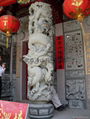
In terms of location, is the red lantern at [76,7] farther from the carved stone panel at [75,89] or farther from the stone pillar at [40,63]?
the carved stone panel at [75,89]

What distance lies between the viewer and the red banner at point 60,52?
16.2 ft

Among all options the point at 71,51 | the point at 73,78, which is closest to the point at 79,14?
the point at 71,51

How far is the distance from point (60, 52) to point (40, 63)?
1.32 m

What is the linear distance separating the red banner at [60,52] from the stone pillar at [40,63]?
38.6 inches

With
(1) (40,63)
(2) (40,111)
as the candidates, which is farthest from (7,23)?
(2) (40,111)

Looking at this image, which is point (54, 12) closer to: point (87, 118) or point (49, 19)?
point (49, 19)

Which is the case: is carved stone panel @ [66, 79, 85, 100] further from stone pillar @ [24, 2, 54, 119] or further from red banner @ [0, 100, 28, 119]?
red banner @ [0, 100, 28, 119]

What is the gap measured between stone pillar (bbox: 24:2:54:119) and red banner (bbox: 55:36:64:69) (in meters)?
0.98

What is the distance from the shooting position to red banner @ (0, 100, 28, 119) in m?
1.97

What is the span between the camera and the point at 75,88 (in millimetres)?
4668

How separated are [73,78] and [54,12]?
200 centimetres

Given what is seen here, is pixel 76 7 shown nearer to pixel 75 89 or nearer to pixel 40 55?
pixel 40 55

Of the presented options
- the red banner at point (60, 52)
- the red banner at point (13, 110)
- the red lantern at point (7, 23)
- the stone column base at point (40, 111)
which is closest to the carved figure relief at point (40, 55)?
the stone column base at point (40, 111)

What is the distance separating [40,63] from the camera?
382cm
